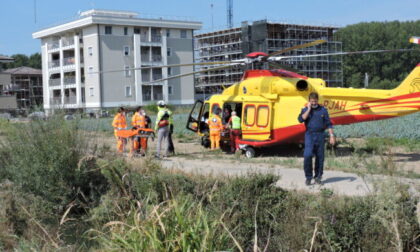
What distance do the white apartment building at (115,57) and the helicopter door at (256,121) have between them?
4325 centimetres

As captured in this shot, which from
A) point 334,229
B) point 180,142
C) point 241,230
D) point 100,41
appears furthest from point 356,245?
point 100,41

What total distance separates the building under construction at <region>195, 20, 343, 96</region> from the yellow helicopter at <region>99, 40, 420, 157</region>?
6046cm

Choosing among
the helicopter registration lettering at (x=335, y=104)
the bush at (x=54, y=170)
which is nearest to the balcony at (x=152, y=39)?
the helicopter registration lettering at (x=335, y=104)

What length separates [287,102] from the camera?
15.4m

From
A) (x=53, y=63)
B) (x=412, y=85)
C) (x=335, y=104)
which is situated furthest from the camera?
(x=53, y=63)

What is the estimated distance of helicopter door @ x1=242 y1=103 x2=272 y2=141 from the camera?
1566 cm

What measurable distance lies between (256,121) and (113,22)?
4892 cm

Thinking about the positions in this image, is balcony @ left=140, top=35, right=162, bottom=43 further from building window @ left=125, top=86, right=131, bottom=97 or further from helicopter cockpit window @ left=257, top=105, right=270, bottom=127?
helicopter cockpit window @ left=257, top=105, right=270, bottom=127

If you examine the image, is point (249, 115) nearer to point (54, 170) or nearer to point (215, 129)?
point (215, 129)

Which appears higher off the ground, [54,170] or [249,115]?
[249,115]

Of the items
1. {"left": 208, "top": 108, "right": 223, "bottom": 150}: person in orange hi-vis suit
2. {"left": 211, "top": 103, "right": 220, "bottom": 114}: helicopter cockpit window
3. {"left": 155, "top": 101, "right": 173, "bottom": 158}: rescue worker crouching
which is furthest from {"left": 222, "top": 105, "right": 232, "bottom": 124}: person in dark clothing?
{"left": 155, "top": 101, "right": 173, "bottom": 158}: rescue worker crouching

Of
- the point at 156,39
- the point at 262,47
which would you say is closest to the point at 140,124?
the point at 156,39

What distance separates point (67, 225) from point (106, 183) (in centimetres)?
154

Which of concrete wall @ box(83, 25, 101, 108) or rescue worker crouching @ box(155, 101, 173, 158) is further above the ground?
concrete wall @ box(83, 25, 101, 108)
